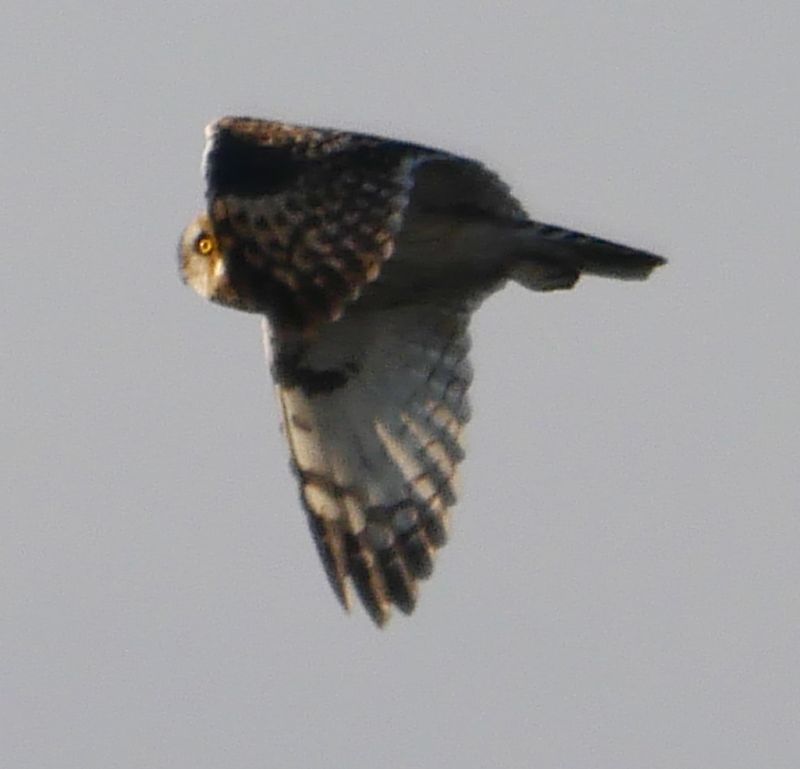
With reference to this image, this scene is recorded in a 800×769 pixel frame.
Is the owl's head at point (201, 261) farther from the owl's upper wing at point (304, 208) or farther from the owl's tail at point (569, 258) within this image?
the owl's tail at point (569, 258)

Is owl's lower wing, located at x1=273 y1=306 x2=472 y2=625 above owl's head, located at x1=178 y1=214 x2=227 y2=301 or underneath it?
underneath

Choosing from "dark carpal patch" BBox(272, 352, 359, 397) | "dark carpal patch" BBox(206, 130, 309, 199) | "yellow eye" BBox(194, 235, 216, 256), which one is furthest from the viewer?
"dark carpal patch" BBox(272, 352, 359, 397)

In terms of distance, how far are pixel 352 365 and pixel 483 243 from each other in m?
0.99

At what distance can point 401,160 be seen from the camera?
17.0 m

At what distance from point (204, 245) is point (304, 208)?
1905 millimetres

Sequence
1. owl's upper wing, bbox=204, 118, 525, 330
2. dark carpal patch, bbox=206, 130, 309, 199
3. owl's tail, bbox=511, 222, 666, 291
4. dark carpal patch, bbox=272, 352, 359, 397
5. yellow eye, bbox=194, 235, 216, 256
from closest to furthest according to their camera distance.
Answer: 1. owl's upper wing, bbox=204, 118, 525, 330
2. dark carpal patch, bbox=206, 130, 309, 199
3. owl's tail, bbox=511, 222, 666, 291
4. yellow eye, bbox=194, 235, 216, 256
5. dark carpal patch, bbox=272, 352, 359, 397

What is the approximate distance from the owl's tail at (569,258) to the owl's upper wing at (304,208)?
1118 mm

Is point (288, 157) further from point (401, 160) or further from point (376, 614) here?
point (376, 614)

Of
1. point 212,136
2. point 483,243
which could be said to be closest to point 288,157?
point 212,136

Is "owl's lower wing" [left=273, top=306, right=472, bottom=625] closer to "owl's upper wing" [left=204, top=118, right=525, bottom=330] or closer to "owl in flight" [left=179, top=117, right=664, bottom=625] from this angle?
"owl in flight" [left=179, top=117, right=664, bottom=625]

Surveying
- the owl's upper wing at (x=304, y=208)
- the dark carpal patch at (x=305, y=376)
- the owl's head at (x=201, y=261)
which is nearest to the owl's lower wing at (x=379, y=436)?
the dark carpal patch at (x=305, y=376)

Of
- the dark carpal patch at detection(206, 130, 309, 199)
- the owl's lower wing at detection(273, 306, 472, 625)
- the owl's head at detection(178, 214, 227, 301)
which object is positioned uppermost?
the owl's head at detection(178, 214, 227, 301)

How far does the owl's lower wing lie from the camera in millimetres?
18922

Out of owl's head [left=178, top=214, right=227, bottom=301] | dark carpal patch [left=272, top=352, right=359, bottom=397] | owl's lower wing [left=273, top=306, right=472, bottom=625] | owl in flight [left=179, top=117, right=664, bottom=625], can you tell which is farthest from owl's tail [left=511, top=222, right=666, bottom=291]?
owl's head [left=178, top=214, right=227, bottom=301]
